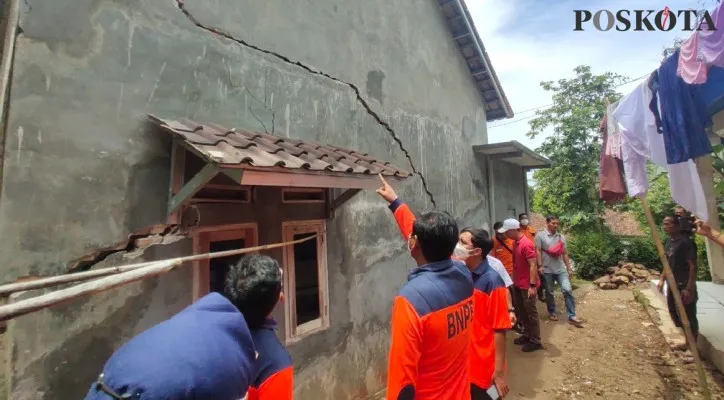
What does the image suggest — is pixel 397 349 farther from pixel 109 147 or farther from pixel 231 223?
pixel 109 147

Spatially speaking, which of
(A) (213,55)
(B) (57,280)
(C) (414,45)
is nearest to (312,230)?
(A) (213,55)

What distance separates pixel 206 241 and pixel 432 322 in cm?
200

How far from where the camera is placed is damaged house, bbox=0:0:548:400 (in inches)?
88.1

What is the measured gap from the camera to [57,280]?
128 centimetres

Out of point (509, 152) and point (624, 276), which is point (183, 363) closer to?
point (509, 152)

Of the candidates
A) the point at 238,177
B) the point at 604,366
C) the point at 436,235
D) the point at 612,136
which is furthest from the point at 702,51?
the point at 604,366

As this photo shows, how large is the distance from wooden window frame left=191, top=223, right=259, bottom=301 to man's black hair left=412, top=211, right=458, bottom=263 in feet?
5.73

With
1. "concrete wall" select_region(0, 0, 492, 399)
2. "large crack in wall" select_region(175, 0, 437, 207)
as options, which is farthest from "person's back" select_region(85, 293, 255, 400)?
"large crack in wall" select_region(175, 0, 437, 207)

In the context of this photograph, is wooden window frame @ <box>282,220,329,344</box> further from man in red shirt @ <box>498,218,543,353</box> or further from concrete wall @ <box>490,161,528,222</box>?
concrete wall @ <box>490,161,528,222</box>

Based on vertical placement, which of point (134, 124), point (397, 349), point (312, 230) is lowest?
point (397, 349)

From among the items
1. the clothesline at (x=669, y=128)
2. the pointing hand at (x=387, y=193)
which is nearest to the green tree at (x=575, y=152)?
the clothesline at (x=669, y=128)

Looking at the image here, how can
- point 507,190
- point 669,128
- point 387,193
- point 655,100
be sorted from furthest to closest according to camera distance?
point 507,190, point 655,100, point 669,128, point 387,193

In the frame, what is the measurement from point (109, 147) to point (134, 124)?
25 centimetres

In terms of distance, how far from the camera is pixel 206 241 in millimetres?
3096
